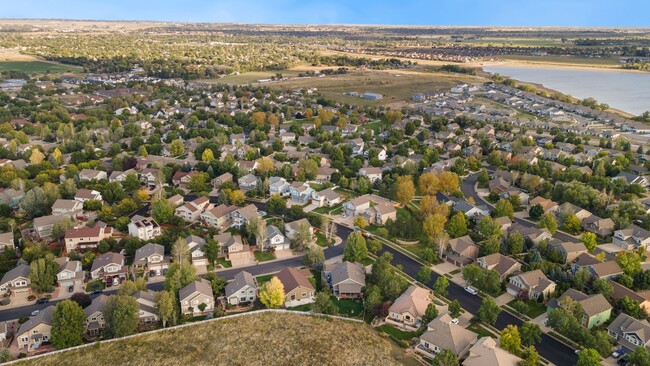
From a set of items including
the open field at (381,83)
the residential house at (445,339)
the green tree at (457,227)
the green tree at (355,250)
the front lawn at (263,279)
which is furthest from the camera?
the open field at (381,83)

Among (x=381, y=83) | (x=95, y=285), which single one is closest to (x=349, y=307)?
(x=95, y=285)

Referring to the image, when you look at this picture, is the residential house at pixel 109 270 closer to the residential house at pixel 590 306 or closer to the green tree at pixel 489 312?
the green tree at pixel 489 312

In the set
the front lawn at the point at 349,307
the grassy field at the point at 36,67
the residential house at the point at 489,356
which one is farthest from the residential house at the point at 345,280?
the grassy field at the point at 36,67

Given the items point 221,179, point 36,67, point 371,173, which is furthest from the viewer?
point 36,67

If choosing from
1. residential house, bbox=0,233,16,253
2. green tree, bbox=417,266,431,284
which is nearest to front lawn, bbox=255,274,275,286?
green tree, bbox=417,266,431,284

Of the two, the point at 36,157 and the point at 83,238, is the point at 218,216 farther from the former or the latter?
the point at 36,157

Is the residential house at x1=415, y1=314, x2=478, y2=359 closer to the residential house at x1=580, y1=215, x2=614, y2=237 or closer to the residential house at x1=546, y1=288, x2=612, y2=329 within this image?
the residential house at x1=546, y1=288, x2=612, y2=329

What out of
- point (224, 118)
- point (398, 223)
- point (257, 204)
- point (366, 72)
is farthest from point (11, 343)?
point (366, 72)
